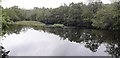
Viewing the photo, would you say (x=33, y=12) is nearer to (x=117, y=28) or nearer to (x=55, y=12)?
(x=55, y=12)

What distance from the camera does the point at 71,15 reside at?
4844cm

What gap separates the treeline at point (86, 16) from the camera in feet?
116

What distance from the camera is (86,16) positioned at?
146ft

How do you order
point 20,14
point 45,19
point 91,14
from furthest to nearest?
point 20,14 → point 45,19 → point 91,14

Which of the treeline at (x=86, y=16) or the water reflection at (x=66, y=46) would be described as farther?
the treeline at (x=86, y=16)

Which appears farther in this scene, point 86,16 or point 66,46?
point 86,16

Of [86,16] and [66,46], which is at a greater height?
[66,46]

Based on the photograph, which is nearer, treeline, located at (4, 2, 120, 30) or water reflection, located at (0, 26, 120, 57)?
water reflection, located at (0, 26, 120, 57)

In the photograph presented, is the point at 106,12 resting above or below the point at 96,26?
above

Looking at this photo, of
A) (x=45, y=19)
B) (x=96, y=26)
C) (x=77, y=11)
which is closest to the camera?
(x=96, y=26)

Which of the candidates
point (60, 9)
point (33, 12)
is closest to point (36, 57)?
point (60, 9)

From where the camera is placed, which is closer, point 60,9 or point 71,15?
point 71,15

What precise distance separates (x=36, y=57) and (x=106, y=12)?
27.5 metres

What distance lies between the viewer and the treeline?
35.4 metres
